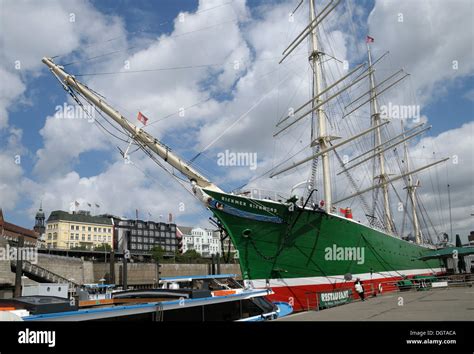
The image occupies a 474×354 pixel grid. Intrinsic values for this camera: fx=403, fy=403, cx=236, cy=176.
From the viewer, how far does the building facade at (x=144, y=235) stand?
119 meters

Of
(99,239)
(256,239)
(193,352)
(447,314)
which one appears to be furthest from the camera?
(99,239)

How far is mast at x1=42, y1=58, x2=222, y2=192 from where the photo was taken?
19033 mm

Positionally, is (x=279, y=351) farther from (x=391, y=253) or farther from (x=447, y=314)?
(x=391, y=253)

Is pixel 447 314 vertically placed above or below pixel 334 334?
below

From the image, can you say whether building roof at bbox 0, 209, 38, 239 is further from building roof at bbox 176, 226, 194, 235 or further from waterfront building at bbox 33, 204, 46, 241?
building roof at bbox 176, 226, 194, 235

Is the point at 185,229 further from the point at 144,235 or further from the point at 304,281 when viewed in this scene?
the point at 304,281

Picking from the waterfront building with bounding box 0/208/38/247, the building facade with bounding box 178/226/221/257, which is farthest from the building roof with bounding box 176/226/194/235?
the waterfront building with bounding box 0/208/38/247

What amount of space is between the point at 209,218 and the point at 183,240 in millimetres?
117893

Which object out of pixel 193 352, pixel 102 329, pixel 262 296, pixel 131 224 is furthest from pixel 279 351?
pixel 131 224

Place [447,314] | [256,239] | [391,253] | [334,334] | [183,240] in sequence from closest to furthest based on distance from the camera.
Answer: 1. [334,334]
2. [447,314]
3. [256,239]
4. [391,253]
5. [183,240]

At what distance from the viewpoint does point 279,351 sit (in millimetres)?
5625

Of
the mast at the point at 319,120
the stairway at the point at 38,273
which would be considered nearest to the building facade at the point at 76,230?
the stairway at the point at 38,273

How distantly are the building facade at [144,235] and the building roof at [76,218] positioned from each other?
14.5 feet

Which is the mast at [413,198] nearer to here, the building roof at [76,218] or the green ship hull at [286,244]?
the green ship hull at [286,244]
